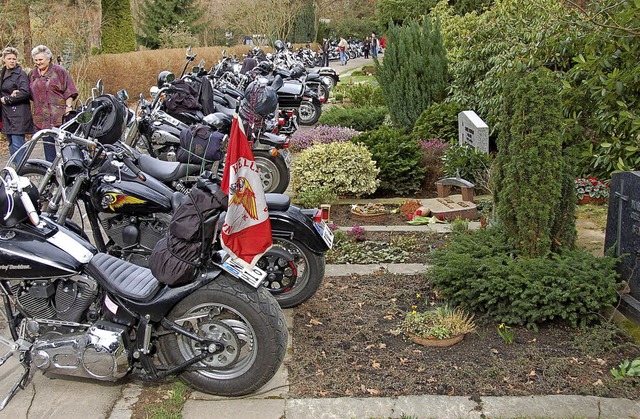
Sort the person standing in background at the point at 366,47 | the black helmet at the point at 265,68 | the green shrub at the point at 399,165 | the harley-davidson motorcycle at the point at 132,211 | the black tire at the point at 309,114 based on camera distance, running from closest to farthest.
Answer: the harley-davidson motorcycle at the point at 132,211
the green shrub at the point at 399,165
the black helmet at the point at 265,68
the black tire at the point at 309,114
the person standing in background at the point at 366,47

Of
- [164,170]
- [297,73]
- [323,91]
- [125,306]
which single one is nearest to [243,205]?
[125,306]

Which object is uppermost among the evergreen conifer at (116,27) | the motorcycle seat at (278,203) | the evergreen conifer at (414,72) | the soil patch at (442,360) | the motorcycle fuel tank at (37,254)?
the evergreen conifer at (116,27)

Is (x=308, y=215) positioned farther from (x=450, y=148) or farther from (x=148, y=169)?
(x=450, y=148)

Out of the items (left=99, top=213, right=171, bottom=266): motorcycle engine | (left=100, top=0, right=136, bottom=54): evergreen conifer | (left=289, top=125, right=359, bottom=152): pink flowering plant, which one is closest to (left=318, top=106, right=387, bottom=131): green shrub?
(left=289, top=125, right=359, bottom=152): pink flowering plant

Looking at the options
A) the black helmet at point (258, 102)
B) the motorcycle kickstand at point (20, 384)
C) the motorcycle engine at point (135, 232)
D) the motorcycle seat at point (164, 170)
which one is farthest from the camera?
the black helmet at point (258, 102)

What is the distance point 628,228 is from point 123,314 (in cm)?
341

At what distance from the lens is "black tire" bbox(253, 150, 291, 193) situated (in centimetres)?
801

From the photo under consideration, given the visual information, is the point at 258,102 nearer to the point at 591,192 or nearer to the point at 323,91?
the point at 591,192

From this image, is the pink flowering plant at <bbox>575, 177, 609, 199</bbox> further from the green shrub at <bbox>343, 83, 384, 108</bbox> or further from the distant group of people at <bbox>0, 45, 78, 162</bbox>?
the green shrub at <bbox>343, 83, 384, 108</bbox>

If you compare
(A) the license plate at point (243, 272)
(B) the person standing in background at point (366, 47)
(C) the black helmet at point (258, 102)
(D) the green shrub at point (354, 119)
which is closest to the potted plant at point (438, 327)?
(A) the license plate at point (243, 272)

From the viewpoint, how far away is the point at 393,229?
6832 millimetres

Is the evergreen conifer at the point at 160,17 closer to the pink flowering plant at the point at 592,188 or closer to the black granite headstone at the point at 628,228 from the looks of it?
the pink flowering plant at the point at 592,188

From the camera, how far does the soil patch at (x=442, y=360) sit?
386 cm

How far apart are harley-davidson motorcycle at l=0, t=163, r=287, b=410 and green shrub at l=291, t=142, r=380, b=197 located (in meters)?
4.12
